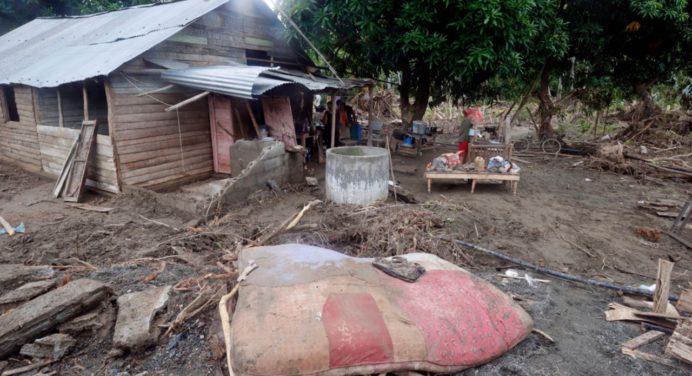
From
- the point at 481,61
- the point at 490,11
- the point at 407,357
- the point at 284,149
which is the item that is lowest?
the point at 407,357

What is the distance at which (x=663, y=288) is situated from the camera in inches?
157

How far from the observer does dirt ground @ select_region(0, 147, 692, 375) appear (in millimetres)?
3375

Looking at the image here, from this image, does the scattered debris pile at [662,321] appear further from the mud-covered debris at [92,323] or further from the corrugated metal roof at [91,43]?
the corrugated metal roof at [91,43]

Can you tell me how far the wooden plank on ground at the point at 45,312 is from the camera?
328cm

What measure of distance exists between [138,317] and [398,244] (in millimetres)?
3163

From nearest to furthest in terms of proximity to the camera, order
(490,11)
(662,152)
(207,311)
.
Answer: (207,311), (490,11), (662,152)

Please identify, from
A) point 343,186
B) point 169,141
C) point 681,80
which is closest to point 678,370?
point 343,186

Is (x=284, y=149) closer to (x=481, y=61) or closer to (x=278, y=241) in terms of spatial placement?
(x=278, y=241)

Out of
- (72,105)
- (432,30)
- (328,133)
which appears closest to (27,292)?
(72,105)

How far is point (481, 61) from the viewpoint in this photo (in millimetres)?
8727

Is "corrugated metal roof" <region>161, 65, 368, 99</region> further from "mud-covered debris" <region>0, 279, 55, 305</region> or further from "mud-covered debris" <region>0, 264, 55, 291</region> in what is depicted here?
"mud-covered debris" <region>0, 279, 55, 305</region>

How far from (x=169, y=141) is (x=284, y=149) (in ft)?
8.49

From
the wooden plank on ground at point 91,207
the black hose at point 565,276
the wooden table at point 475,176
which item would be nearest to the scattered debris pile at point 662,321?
the black hose at point 565,276

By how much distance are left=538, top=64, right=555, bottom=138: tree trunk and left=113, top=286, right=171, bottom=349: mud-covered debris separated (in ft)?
45.9
